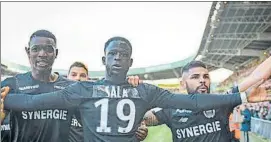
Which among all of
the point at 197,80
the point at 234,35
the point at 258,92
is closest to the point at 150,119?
the point at 197,80

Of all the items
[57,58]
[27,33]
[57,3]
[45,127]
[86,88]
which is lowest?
[45,127]

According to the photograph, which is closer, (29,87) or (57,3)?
(29,87)

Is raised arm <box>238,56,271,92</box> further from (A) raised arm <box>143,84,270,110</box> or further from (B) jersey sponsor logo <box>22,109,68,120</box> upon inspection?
(B) jersey sponsor logo <box>22,109,68,120</box>

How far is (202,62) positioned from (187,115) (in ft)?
1.01

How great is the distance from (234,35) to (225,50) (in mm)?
105

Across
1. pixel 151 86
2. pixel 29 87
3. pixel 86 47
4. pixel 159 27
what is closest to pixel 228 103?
pixel 151 86

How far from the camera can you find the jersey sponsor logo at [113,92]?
2.21 m

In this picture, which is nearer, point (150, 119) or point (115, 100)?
point (115, 100)

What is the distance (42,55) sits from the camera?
226 centimetres

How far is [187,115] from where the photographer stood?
2.30 meters

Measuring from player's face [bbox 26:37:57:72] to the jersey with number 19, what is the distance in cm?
16

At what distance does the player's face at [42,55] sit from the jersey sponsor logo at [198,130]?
753 millimetres

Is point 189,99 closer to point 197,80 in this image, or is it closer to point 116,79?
point 197,80

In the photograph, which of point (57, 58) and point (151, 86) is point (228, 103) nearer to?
point (151, 86)
